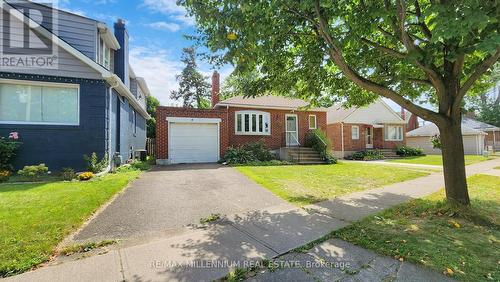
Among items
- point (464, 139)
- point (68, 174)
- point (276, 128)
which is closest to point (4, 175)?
point (68, 174)

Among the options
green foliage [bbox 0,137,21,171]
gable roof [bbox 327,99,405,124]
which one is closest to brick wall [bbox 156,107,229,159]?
green foliage [bbox 0,137,21,171]

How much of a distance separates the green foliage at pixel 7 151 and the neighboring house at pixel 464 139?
35315mm

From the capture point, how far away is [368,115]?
83.1 ft

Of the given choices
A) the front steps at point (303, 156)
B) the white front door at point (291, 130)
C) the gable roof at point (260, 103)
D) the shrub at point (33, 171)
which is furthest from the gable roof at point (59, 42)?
the white front door at point (291, 130)

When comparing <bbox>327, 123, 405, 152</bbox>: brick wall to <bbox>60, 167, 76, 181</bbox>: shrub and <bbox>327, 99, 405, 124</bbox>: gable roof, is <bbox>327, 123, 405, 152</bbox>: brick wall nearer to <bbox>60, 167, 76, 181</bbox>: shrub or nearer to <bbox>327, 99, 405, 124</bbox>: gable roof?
<bbox>327, 99, 405, 124</bbox>: gable roof

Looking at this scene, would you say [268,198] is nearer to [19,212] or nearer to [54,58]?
[19,212]

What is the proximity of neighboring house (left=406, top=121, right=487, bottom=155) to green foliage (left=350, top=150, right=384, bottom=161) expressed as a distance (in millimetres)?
11265

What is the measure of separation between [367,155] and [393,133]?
6.86 meters

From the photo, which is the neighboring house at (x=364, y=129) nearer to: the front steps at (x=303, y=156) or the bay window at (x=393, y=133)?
the bay window at (x=393, y=133)

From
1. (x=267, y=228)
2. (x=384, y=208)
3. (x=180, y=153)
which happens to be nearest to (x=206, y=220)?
(x=267, y=228)

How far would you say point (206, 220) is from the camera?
495 centimetres

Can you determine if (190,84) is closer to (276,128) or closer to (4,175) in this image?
(276,128)

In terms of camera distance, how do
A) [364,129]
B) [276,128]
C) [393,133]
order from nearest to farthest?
[276,128] < [364,129] < [393,133]

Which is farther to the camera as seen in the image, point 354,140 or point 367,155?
point 354,140
